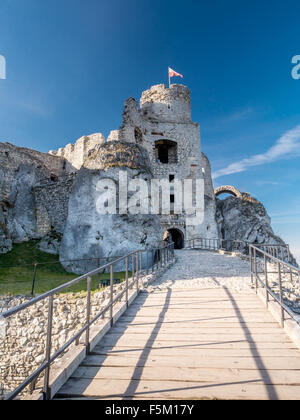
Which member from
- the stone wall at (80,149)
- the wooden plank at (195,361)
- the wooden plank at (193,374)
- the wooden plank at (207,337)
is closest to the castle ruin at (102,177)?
the stone wall at (80,149)

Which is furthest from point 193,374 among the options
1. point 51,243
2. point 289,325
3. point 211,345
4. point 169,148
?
point 169,148

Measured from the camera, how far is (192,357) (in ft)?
8.04

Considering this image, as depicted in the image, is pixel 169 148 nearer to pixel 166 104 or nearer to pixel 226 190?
pixel 166 104

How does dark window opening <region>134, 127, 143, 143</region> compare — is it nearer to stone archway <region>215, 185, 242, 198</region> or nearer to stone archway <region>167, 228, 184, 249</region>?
stone archway <region>167, 228, 184, 249</region>

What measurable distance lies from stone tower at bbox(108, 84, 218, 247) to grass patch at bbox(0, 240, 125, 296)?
10014mm

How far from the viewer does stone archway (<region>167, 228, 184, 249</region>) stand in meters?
19.8

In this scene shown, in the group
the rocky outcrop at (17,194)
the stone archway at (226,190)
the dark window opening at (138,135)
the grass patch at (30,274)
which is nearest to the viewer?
the grass patch at (30,274)

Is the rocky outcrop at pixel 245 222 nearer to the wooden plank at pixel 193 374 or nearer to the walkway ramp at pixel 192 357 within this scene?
the walkway ramp at pixel 192 357

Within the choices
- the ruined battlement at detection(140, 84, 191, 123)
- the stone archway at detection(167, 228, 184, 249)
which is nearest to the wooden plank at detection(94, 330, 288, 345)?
the stone archway at detection(167, 228, 184, 249)

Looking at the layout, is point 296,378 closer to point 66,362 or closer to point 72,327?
point 66,362

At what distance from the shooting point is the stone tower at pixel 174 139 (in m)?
19.8

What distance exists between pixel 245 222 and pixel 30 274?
19781 mm

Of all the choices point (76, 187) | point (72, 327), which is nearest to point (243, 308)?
point (72, 327)

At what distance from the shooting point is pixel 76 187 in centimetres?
1124
